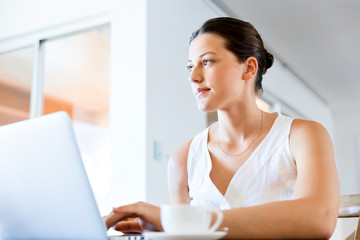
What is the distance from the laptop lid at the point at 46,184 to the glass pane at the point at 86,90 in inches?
98.8

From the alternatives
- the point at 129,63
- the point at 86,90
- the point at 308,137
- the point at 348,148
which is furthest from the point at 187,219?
the point at 348,148

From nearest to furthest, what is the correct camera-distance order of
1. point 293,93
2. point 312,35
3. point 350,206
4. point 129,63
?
point 350,206 → point 129,63 → point 312,35 → point 293,93

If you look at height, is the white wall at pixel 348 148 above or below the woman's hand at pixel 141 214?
above

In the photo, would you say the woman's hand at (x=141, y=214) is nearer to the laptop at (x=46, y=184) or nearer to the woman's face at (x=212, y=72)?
the laptop at (x=46, y=184)

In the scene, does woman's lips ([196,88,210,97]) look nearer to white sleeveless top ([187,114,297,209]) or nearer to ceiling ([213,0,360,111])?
white sleeveless top ([187,114,297,209])

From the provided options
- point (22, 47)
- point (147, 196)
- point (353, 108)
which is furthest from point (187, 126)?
point (353, 108)

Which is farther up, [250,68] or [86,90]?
[86,90]

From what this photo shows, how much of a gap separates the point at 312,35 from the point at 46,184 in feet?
13.6

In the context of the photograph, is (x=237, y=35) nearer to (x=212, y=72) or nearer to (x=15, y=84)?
(x=212, y=72)

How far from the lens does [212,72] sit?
1.24 m

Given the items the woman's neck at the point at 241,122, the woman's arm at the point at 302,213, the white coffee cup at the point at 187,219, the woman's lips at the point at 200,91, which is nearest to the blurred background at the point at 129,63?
the woman's neck at the point at 241,122

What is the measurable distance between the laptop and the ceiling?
126 inches

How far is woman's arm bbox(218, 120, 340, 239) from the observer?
721mm

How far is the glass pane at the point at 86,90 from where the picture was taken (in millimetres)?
3430
